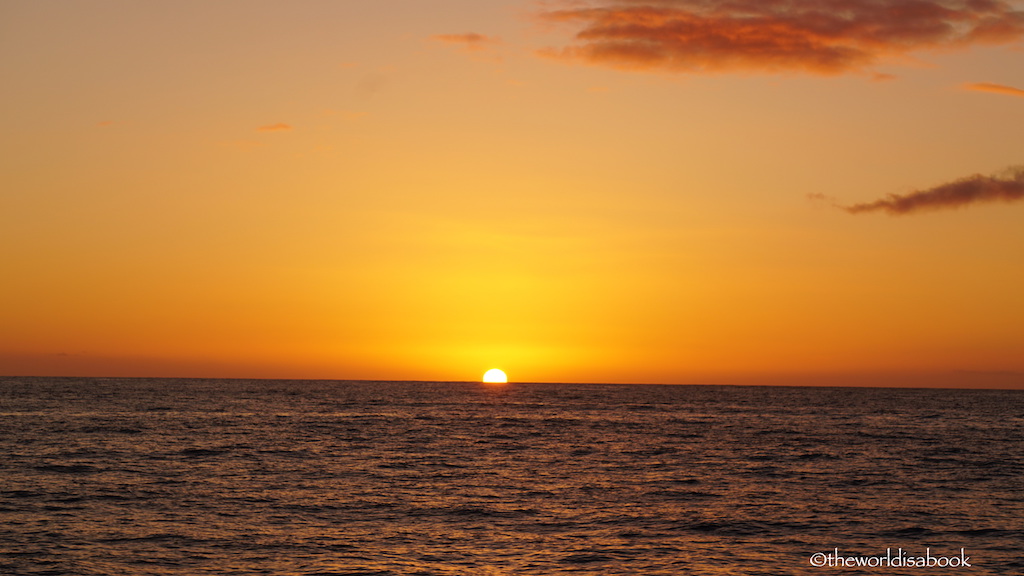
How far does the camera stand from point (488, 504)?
41.9 metres

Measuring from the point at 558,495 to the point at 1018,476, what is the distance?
3147 cm

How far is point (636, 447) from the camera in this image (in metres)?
73.9

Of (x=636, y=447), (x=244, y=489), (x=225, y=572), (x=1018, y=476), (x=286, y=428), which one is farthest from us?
(x=286, y=428)

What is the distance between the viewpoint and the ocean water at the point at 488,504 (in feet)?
100

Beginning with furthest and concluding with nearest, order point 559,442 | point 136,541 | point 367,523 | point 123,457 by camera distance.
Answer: point 559,442 < point 123,457 < point 367,523 < point 136,541

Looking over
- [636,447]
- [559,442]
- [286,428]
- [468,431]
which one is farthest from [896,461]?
[286,428]

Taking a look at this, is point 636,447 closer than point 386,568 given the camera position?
No

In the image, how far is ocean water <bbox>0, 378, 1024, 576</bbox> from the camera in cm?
3062

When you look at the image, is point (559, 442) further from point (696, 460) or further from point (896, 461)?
point (896, 461)

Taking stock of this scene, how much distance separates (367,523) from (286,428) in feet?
187

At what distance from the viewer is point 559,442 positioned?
7888 centimetres

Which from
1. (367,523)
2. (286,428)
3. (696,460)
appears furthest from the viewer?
(286,428)

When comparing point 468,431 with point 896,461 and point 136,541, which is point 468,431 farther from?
point 136,541

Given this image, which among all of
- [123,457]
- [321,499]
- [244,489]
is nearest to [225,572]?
[321,499]
